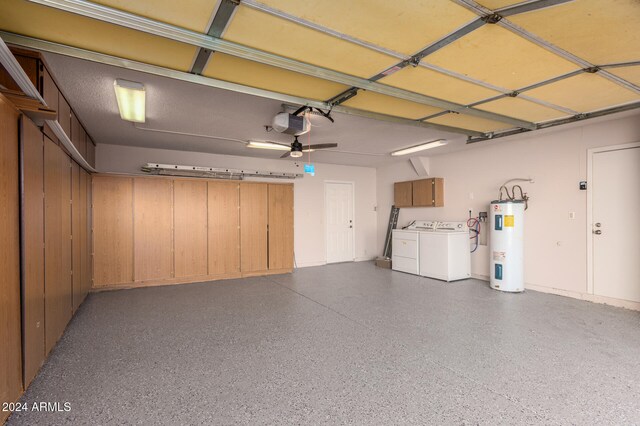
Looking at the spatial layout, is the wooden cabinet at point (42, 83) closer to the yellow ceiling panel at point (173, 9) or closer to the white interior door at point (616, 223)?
the yellow ceiling panel at point (173, 9)

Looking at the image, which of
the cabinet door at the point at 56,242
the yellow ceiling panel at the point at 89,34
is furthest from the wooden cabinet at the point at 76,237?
the yellow ceiling panel at the point at 89,34

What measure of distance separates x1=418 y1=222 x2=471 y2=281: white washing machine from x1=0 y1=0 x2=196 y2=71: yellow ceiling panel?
206 inches

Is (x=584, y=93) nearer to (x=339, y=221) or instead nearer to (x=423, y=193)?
(x=423, y=193)

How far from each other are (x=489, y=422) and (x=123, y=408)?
237cm

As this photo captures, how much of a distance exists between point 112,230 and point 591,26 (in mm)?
6541

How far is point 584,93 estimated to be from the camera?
3195mm

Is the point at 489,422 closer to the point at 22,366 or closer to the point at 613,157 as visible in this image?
the point at 22,366

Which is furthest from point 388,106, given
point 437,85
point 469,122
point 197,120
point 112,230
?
point 112,230

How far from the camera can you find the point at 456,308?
13.8 ft

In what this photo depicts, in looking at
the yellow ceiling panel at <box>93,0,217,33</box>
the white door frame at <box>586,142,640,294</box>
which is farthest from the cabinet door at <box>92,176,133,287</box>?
the white door frame at <box>586,142,640,294</box>

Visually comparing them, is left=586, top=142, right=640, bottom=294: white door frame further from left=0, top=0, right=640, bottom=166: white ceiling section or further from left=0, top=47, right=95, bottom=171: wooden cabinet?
left=0, top=47, right=95, bottom=171: wooden cabinet

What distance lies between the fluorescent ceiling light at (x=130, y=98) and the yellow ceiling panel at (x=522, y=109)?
3.76 meters

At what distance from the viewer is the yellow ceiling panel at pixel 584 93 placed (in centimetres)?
290

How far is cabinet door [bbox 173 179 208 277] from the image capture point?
586 centimetres
